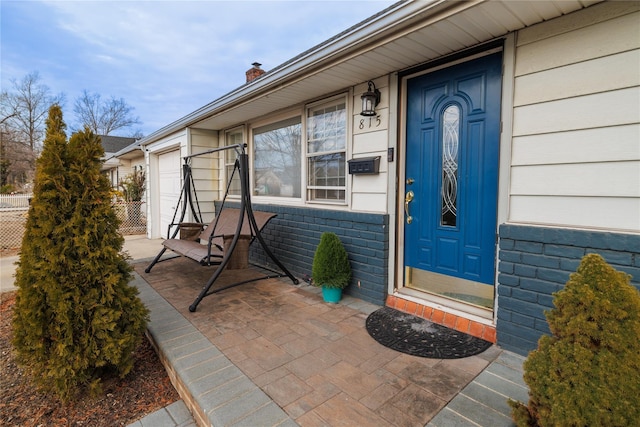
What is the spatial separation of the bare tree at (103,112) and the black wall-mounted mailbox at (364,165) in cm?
2807

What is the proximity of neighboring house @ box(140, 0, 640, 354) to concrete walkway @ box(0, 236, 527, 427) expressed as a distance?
21.4 inches

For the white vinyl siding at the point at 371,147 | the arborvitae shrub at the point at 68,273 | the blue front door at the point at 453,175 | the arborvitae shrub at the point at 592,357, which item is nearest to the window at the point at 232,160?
the white vinyl siding at the point at 371,147

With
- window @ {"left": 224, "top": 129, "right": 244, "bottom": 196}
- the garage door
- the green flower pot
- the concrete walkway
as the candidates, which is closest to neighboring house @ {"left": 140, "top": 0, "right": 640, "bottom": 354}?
the green flower pot

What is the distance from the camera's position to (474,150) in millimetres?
2566

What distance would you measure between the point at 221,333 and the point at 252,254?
→ 2.53 meters

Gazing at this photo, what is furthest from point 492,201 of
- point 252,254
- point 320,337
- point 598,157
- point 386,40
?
point 252,254

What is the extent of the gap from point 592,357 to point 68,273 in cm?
247

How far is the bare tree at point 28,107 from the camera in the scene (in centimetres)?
2102

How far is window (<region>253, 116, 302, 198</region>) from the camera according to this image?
14.3 ft

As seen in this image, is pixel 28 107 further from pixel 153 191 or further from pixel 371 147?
pixel 371 147

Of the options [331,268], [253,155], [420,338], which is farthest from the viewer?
[253,155]

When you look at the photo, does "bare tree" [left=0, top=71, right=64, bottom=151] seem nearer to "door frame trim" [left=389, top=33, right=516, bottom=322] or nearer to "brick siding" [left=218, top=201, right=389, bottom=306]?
"brick siding" [left=218, top=201, right=389, bottom=306]

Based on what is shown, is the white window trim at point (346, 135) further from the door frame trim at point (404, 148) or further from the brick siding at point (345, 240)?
the door frame trim at point (404, 148)

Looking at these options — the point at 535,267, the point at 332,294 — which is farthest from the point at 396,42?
the point at 332,294
